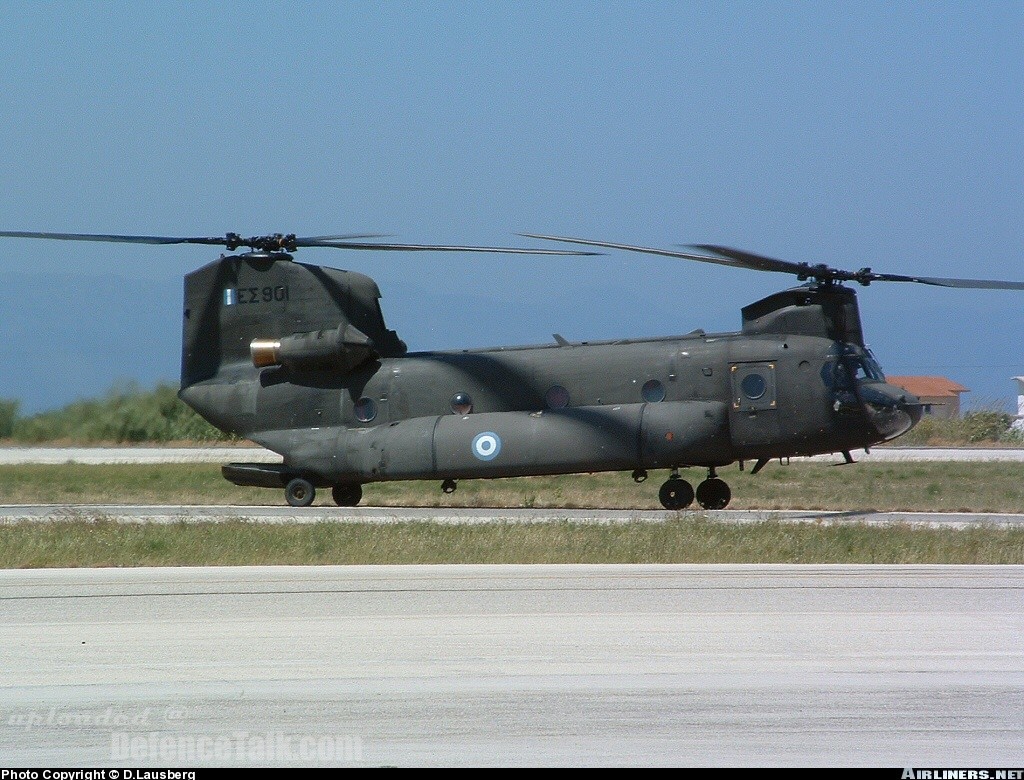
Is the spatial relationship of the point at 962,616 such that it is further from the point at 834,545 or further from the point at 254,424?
the point at 254,424

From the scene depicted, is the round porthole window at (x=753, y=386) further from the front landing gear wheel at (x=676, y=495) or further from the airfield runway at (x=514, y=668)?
the airfield runway at (x=514, y=668)

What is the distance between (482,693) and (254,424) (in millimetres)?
15401

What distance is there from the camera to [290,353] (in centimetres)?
2167

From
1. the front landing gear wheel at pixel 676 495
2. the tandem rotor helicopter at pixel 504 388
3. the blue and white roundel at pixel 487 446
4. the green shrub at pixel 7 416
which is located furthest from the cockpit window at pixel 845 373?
the green shrub at pixel 7 416

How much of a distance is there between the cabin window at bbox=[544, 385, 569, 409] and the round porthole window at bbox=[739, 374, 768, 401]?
9.62 ft

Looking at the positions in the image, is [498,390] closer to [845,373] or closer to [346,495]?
[346,495]

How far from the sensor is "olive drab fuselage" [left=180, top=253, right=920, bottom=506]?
766 inches

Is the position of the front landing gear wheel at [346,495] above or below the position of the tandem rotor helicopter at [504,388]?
below

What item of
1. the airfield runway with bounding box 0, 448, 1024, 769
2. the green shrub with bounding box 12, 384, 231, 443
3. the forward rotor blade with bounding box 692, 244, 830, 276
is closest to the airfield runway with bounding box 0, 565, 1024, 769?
the airfield runway with bounding box 0, 448, 1024, 769

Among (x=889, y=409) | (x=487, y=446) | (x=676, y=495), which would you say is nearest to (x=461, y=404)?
(x=487, y=446)

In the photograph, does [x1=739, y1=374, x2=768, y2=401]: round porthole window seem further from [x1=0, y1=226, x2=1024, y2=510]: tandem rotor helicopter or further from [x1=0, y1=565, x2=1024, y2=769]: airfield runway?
[x1=0, y1=565, x2=1024, y2=769]: airfield runway

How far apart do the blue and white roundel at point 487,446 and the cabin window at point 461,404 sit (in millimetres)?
852

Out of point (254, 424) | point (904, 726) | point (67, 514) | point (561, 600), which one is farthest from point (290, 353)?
point (904, 726)

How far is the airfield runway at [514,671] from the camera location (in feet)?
21.0
